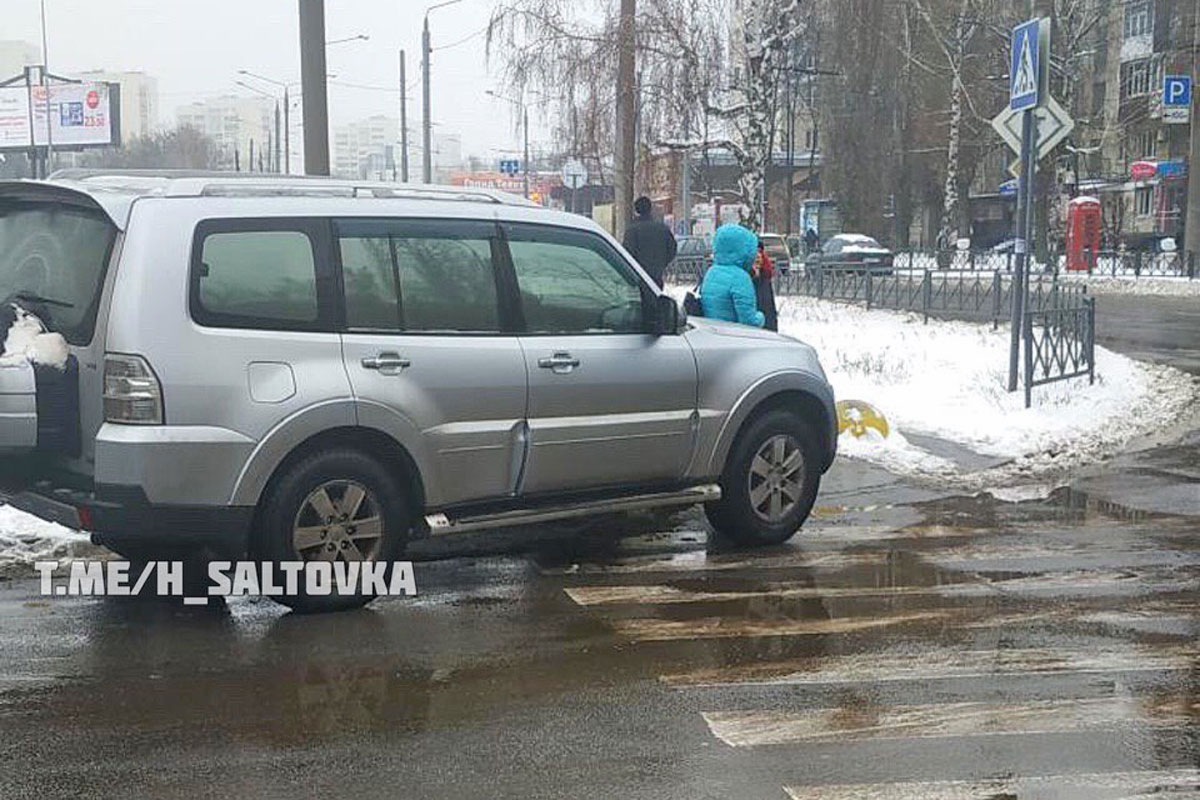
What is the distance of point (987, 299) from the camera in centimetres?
2373

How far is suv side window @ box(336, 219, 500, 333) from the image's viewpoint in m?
6.29

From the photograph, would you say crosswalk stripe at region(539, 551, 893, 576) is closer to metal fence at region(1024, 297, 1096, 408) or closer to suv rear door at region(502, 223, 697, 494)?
suv rear door at region(502, 223, 697, 494)

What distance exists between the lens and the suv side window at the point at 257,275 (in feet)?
19.1

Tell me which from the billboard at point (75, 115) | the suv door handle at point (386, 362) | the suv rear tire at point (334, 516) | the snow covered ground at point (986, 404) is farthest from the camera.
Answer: the billboard at point (75, 115)

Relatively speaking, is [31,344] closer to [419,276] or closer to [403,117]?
[419,276]

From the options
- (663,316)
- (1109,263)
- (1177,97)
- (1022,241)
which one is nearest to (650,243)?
(1022,241)

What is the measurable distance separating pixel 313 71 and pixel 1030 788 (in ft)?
29.2

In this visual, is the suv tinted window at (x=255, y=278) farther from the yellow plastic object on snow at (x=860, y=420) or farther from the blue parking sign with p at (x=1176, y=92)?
the blue parking sign with p at (x=1176, y=92)

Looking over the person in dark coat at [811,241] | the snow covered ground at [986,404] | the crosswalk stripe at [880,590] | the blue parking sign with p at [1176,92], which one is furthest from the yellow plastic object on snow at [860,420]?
the blue parking sign with p at [1176,92]

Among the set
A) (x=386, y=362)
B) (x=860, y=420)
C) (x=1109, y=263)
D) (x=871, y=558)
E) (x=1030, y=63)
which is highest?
A: (x=1030, y=63)

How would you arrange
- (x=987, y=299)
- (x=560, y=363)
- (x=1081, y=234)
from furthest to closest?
(x=1081, y=234) → (x=987, y=299) → (x=560, y=363)

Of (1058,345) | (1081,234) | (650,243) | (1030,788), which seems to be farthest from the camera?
(1081,234)

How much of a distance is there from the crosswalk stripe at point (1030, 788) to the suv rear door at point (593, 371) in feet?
9.48

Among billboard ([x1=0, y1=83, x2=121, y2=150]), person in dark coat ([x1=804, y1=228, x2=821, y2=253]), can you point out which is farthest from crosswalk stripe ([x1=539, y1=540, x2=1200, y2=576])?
billboard ([x1=0, y1=83, x2=121, y2=150])
